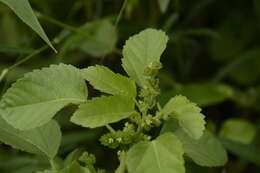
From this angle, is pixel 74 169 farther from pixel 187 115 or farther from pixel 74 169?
pixel 187 115


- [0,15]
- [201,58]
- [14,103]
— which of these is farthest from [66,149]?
[14,103]

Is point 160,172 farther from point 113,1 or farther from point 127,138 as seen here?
point 113,1

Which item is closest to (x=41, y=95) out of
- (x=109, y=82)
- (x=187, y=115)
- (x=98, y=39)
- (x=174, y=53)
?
(x=109, y=82)

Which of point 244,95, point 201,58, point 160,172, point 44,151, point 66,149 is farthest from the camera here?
point 201,58

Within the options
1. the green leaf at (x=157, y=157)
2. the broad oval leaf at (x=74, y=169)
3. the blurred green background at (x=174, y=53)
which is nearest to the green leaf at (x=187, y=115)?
the green leaf at (x=157, y=157)

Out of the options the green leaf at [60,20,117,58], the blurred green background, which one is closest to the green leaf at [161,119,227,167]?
the blurred green background

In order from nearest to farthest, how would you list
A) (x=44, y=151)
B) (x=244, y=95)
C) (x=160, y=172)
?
(x=160, y=172) → (x=44, y=151) → (x=244, y=95)
